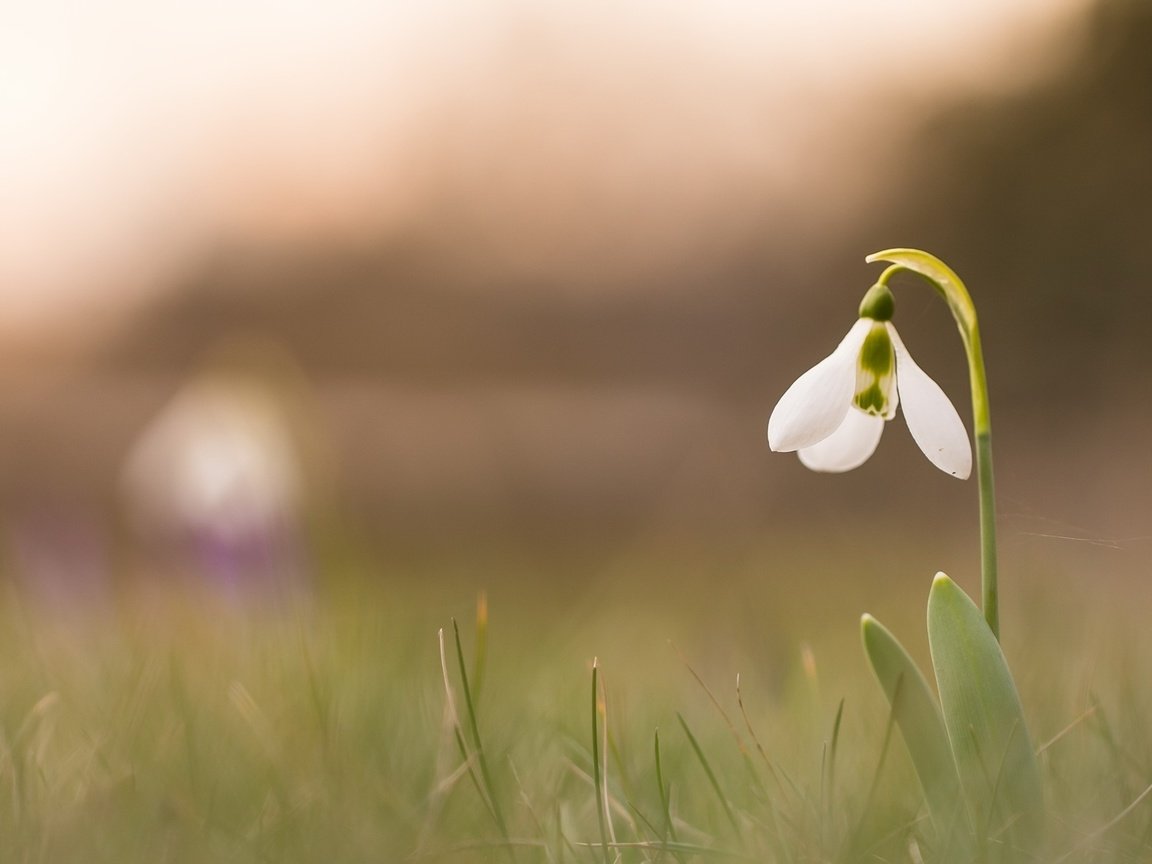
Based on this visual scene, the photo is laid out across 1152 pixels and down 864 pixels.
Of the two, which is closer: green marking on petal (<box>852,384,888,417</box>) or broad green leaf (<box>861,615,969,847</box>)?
broad green leaf (<box>861,615,969,847</box>)

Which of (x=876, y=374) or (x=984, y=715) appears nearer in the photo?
(x=984, y=715)

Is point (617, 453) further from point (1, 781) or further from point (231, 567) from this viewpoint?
point (1, 781)

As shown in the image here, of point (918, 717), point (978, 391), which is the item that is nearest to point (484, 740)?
point (918, 717)

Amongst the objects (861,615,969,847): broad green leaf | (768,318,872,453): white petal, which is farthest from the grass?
(768,318,872,453): white petal

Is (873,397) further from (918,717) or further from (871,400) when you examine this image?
(918,717)

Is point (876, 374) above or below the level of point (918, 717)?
above

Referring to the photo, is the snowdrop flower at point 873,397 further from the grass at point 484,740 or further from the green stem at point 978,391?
the grass at point 484,740

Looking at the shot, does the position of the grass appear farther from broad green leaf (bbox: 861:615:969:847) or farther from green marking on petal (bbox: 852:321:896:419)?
green marking on petal (bbox: 852:321:896:419)

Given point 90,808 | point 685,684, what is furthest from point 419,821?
point 685,684
